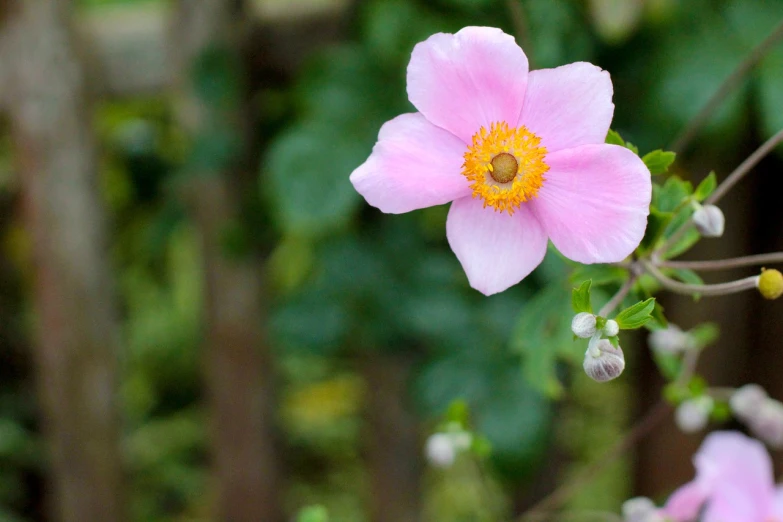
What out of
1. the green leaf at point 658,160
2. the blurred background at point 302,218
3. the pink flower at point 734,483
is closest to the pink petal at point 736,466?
the pink flower at point 734,483

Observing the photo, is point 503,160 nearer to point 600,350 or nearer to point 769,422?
point 600,350

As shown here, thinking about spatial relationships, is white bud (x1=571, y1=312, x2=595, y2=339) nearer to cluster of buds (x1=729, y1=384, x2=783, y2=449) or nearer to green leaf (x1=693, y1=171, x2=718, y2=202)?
green leaf (x1=693, y1=171, x2=718, y2=202)

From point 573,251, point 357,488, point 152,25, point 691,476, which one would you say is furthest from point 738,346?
point 357,488

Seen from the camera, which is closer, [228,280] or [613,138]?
[613,138]

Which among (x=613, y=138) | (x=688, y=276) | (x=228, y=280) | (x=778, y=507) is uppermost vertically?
(x=613, y=138)

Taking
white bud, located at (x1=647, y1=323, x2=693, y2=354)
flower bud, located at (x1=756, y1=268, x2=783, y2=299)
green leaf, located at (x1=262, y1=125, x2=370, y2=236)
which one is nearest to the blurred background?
green leaf, located at (x1=262, y1=125, x2=370, y2=236)

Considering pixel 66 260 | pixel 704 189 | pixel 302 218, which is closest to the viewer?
pixel 704 189

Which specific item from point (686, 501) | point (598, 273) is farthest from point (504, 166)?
point (686, 501)
